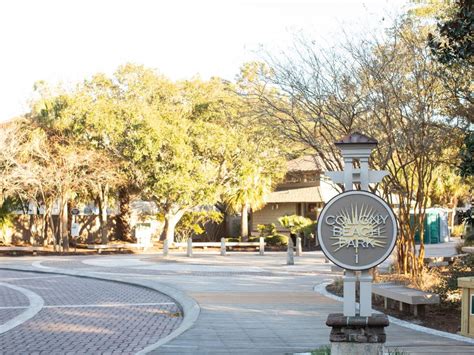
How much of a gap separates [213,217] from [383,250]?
1291 inches

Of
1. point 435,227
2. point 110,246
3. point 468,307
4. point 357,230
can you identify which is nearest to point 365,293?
point 357,230

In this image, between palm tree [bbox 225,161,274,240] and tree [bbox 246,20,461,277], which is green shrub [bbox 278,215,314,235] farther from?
tree [bbox 246,20,461,277]

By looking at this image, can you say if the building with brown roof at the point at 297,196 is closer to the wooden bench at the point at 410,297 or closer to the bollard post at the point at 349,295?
the wooden bench at the point at 410,297

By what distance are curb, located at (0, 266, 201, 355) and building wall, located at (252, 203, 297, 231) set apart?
20.7 meters

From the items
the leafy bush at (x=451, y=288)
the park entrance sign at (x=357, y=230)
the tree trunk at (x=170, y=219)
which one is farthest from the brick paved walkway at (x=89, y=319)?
the tree trunk at (x=170, y=219)

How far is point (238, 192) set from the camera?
1588 inches

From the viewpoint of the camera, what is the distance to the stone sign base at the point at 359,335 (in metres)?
7.85

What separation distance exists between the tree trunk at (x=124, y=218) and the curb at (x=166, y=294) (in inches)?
578

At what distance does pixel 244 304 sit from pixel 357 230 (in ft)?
22.9

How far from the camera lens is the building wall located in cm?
Answer: 4428

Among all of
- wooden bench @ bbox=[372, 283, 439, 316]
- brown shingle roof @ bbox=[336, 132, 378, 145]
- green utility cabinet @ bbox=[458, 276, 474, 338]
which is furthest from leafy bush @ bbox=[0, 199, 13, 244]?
brown shingle roof @ bbox=[336, 132, 378, 145]

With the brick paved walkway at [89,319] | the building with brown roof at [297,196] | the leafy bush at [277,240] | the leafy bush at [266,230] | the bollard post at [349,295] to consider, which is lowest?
the brick paved walkway at [89,319]

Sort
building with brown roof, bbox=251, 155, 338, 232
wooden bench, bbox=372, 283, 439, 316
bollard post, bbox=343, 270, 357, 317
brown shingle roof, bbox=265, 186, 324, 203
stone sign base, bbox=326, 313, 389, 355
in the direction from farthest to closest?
building with brown roof, bbox=251, 155, 338, 232
brown shingle roof, bbox=265, 186, 324, 203
wooden bench, bbox=372, 283, 439, 316
bollard post, bbox=343, 270, 357, 317
stone sign base, bbox=326, 313, 389, 355

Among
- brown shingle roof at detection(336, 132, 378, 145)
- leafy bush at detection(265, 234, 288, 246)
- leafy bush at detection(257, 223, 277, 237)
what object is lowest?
leafy bush at detection(265, 234, 288, 246)
